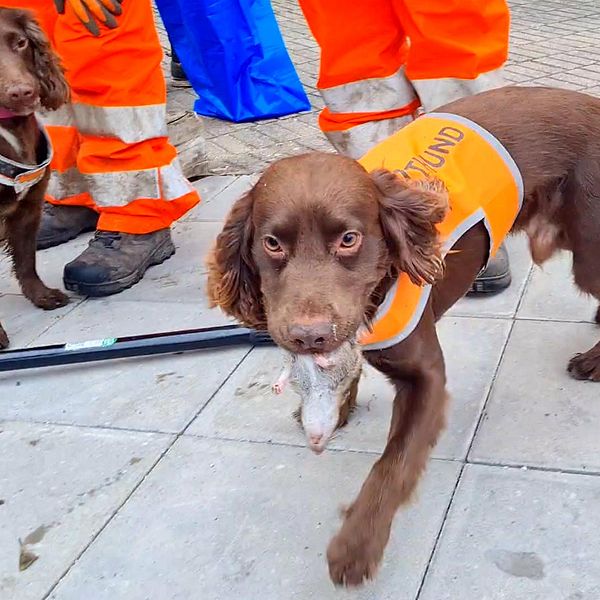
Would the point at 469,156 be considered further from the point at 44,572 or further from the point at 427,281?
the point at 44,572

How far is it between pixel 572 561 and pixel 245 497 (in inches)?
34.5

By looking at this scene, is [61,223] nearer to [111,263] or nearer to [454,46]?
[111,263]

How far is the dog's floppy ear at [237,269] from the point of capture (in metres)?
2.12

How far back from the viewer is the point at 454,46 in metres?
3.07

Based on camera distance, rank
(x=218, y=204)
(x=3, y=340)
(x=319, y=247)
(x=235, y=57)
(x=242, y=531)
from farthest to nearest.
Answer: (x=235, y=57) < (x=218, y=204) < (x=3, y=340) < (x=242, y=531) < (x=319, y=247)

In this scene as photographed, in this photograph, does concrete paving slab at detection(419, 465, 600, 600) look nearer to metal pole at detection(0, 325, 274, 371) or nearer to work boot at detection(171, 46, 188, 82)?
metal pole at detection(0, 325, 274, 371)

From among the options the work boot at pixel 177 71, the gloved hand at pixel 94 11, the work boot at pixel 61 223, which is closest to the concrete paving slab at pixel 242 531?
the gloved hand at pixel 94 11

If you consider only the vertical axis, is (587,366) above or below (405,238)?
below

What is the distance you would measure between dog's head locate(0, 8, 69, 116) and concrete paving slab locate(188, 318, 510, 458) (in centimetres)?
130

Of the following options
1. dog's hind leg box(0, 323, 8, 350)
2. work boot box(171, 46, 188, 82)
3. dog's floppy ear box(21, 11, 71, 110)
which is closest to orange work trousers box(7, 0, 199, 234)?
dog's floppy ear box(21, 11, 71, 110)

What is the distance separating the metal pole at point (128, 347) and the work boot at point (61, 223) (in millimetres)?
1286

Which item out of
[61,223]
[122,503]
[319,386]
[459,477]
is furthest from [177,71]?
[319,386]

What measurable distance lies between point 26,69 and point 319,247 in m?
1.99

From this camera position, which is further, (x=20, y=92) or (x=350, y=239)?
(x=20, y=92)
